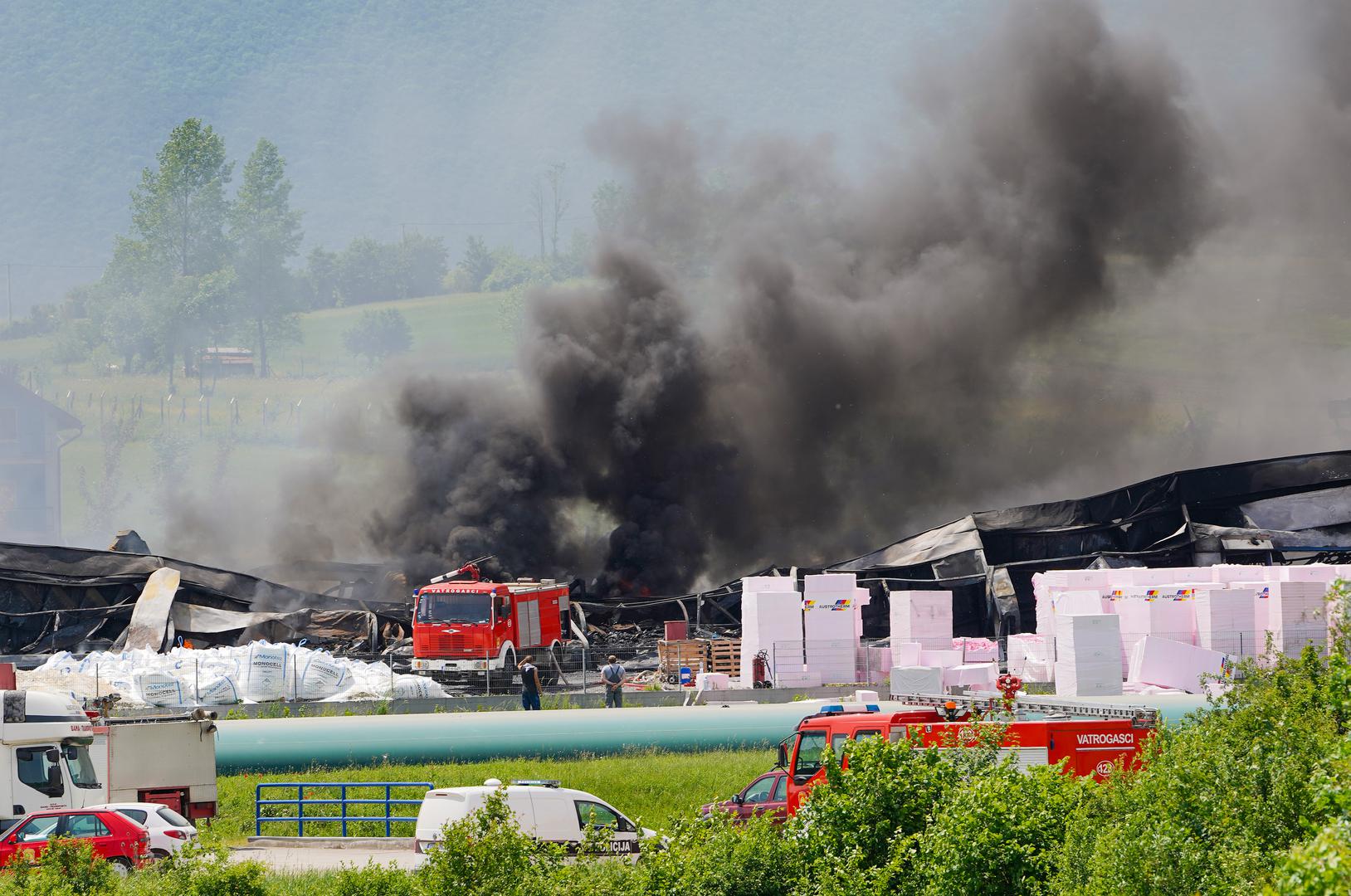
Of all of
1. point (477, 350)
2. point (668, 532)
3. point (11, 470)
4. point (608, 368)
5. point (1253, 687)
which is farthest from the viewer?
point (477, 350)

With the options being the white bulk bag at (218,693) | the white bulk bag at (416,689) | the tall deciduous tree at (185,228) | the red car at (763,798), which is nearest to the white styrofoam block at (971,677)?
the white bulk bag at (416,689)

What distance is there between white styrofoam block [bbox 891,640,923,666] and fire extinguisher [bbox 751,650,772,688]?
2.73 m

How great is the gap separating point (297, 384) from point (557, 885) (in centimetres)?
8811

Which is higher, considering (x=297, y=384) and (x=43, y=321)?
(x=43, y=321)

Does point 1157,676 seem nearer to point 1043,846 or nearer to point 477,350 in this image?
point 1043,846

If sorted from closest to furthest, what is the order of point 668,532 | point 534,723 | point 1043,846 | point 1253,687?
Result: point 1043,846 → point 1253,687 → point 534,723 → point 668,532

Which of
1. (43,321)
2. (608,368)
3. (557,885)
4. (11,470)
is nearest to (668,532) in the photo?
(608,368)

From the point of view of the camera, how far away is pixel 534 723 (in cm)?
2286

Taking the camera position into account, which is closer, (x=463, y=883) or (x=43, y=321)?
(x=463, y=883)

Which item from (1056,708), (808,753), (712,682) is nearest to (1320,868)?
(808,753)

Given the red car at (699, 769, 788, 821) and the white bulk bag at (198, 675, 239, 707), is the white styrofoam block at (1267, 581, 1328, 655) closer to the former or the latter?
the red car at (699, 769, 788, 821)

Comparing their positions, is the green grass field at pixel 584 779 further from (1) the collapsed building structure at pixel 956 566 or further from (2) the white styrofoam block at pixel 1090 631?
(1) the collapsed building structure at pixel 956 566

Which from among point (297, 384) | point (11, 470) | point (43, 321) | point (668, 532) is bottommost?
Result: point (668, 532)

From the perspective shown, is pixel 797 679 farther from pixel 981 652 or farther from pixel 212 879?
pixel 212 879
